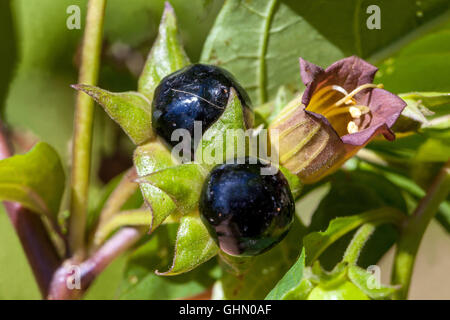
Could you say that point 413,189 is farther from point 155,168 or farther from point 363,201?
point 155,168

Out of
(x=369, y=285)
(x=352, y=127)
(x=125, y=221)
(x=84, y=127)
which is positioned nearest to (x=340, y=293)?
(x=369, y=285)

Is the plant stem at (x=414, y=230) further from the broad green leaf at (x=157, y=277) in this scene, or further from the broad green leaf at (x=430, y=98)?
the broad green leaf at (x=157, y=277)

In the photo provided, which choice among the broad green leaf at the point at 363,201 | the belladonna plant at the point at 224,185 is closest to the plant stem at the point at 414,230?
the belladonna plant at the point at 224,185

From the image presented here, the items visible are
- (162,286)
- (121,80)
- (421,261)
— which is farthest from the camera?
(421,261)
